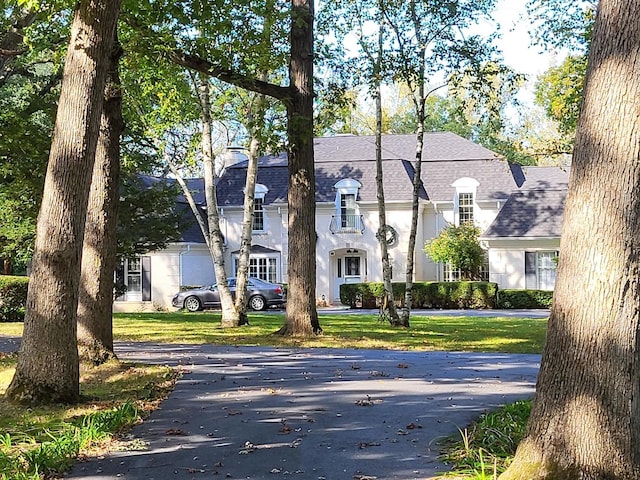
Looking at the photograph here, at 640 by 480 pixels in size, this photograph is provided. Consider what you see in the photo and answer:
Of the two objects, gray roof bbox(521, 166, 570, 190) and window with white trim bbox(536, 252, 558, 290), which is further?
gray roof bbox(521, 166, 570, 190)

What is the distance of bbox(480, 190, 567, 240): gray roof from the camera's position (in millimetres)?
37156

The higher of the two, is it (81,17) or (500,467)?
(81,17)

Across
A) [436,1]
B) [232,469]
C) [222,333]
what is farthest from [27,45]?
[232,469]

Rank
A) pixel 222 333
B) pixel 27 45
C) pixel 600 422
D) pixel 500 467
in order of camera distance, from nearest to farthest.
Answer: pixel 600 422 < pixel 500 467 < pixel 27 45 < pixel 222 333

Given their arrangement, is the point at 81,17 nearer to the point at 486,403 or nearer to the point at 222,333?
the point at 486,403

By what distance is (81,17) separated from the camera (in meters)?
9.53

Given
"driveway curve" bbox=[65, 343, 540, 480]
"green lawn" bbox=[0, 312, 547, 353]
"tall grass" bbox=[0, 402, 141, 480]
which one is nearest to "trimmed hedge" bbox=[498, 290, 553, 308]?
"green lawn" bbox=[0, 312, 547, 353]

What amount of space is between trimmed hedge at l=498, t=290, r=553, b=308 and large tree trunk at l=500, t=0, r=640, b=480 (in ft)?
101

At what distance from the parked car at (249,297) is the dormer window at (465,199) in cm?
919

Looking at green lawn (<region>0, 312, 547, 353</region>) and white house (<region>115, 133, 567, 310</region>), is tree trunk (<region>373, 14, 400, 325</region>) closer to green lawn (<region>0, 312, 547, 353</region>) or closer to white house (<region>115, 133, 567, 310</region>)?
green lawn (<region>0, 312, 547, 353</region>)

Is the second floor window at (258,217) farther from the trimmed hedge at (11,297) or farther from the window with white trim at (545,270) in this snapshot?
the trimmed hedge at (11,297)

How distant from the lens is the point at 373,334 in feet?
63.8

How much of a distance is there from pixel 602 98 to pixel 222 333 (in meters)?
16.2

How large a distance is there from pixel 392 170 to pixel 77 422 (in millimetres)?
34333
